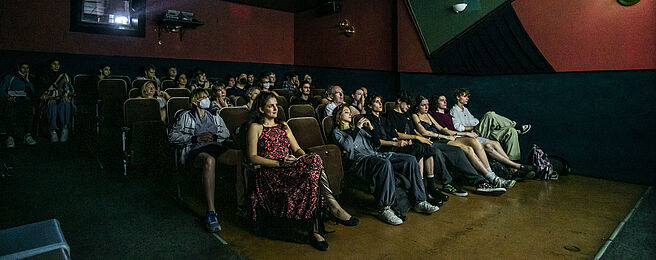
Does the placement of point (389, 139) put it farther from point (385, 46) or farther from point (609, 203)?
point (385, 46)

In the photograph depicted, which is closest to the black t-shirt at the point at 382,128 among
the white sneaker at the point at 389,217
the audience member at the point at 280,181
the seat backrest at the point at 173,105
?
the white sneaker at the point at 389,217

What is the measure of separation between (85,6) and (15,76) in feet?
6.25

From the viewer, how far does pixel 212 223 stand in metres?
2.72

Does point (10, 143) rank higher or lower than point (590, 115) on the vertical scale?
lower

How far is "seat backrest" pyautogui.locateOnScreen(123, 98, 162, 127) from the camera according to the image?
402 centimetres

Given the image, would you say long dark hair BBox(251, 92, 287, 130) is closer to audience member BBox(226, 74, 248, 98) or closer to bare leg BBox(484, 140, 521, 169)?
bare leg BBox(484, 140, 521, 169)

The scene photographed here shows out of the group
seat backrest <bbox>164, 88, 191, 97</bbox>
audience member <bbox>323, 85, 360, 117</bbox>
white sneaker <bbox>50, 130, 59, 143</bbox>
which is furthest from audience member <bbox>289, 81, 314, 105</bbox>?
white sneaker <bbox>50, 130, 59, 143</bbox>

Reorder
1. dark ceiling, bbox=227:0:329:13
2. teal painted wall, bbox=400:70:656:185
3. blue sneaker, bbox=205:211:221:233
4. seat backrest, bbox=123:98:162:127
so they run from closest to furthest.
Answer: blue sneaker, bbox=205:211:221:233
seat backrest, bbox=123:98:162:127
teal painted wall, bbox=400:70:656:185
dark ceiling, bbox=227:0:329:13

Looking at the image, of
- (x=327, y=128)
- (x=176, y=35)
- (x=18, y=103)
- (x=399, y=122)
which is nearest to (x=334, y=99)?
(x=399, y=122)

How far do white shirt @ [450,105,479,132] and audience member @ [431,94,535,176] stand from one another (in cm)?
7

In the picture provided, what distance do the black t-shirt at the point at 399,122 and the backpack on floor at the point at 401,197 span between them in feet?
2.27

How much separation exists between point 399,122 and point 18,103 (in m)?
5.69

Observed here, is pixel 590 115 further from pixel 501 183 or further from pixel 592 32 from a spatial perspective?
pixel 501 183

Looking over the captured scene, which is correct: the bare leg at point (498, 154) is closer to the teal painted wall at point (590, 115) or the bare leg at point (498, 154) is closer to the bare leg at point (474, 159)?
the bare leg at point (474, 159)
